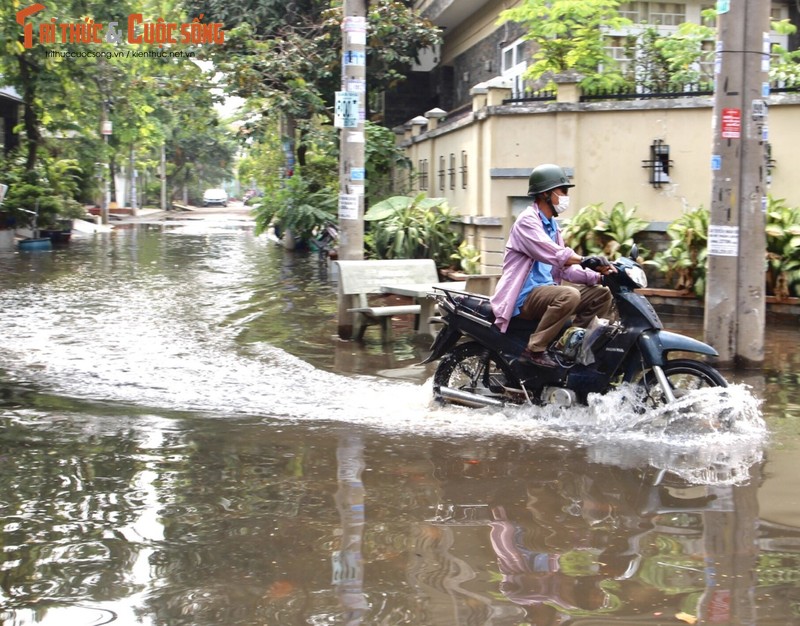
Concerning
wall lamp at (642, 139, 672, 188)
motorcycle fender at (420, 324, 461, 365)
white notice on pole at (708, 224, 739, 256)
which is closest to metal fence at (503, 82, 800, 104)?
wall lamp at (642, 139, 672, 188)

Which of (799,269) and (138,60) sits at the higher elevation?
(138,60)

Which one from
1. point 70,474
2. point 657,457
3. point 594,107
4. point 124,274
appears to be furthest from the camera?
point 124,274

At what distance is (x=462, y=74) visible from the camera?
80.7 ft

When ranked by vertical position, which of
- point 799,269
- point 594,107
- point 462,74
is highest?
point 462,74

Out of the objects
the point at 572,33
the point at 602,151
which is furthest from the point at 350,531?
the point at 572,33

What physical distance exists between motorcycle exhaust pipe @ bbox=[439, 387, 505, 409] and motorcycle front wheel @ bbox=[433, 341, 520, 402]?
0.07m

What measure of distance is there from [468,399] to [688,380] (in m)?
1.62

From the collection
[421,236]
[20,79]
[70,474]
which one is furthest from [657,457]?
[20,79]

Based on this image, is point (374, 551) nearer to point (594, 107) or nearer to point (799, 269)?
point (799, 269)

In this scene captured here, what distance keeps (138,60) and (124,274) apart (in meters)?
12.5

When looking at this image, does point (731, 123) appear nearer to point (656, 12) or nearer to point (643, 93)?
point (643, 93)

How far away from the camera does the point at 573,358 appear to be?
736cm

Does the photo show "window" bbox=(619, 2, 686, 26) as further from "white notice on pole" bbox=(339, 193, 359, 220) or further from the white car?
the white car

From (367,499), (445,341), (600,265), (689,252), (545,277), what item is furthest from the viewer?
(689,252)
